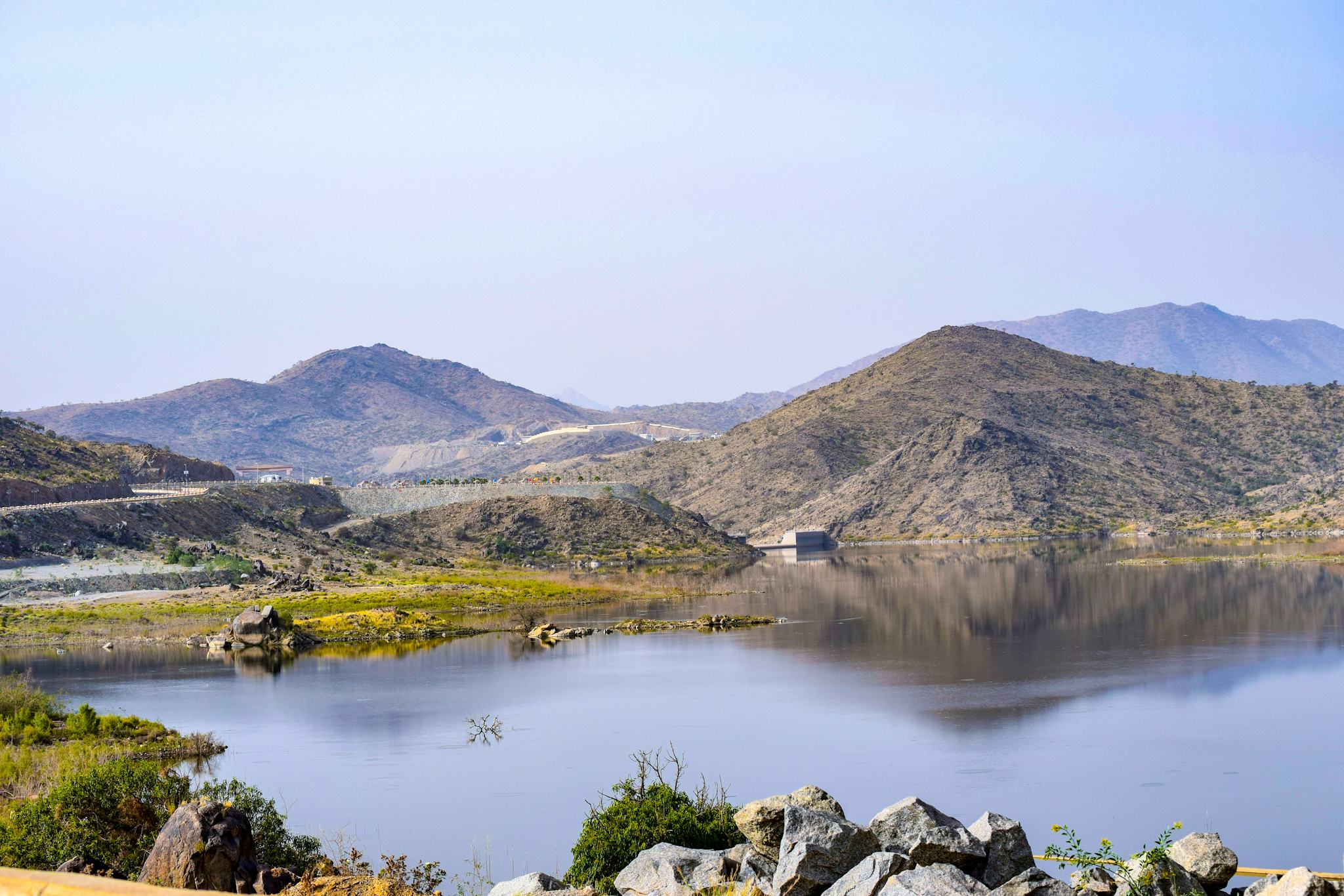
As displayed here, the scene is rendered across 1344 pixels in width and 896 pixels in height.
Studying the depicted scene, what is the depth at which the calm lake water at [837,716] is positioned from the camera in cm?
2289

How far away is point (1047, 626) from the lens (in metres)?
52.8

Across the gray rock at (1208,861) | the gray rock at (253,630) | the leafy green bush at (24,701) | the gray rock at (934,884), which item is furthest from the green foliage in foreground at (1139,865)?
the gray rock at (253,630)

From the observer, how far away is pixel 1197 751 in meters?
27.5

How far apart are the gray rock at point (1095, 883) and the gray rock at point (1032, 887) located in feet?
1.83

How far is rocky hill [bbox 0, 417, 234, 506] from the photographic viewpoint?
86137 mm

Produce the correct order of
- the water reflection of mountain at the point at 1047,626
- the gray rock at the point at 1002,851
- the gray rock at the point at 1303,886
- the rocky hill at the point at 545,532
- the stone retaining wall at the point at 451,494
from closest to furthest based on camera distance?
the gray rock at the point at 1303,886, the gray rock at the point at 1002,851, the water reflection of mountain at the point at 1047,626, the rocky hill at the point at 545,532, the stone retaining wall at the point at 451,494

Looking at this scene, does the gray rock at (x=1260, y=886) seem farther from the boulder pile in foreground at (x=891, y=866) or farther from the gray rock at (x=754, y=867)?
the gray rock at (x=754, y=867)

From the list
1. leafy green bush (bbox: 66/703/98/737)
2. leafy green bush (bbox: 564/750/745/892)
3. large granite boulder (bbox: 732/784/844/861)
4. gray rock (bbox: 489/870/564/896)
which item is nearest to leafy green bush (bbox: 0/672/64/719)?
leafy green bush (bbox: 66/703/98/737)

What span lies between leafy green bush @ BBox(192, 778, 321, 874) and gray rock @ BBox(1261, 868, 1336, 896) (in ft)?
36.2

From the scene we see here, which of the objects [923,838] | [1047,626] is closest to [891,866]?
[923,838]

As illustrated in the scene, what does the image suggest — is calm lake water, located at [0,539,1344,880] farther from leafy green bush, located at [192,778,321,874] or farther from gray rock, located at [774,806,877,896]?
gray rock, located at [774,806,877,896]

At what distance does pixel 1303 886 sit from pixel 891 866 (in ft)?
12.5

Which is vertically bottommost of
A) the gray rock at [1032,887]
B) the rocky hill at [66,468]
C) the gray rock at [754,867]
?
the gray rock at [754,867]

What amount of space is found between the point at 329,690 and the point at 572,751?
521 inches
